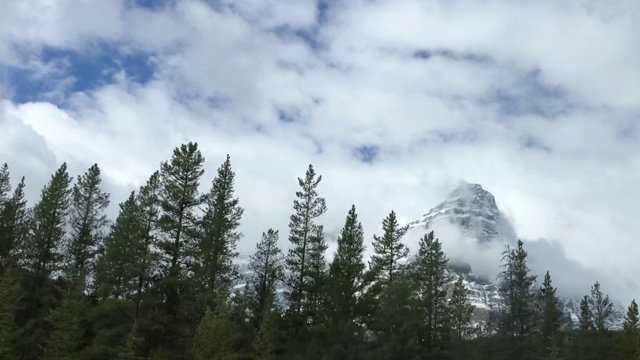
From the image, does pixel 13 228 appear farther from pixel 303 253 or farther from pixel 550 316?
pixel 550 316

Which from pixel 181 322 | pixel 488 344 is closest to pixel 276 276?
pixel 181 322

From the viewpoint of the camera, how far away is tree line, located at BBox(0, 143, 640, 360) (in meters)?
35.5

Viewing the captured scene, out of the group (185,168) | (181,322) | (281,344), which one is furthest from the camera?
(281,344)

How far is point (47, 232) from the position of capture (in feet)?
175

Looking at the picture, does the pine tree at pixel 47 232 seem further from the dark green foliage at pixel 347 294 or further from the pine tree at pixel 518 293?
the pine tree at pixel 518 293

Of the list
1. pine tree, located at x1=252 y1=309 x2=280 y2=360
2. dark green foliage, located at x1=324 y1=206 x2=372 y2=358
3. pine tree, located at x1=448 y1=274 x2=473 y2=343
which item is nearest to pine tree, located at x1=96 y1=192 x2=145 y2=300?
pine tree, located at x1=252 y1=309 x2=280 y2=360

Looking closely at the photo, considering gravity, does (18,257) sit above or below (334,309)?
above

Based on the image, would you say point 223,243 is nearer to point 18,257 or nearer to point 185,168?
point 185,168

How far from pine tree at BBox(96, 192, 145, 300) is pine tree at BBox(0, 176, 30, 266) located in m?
8.11

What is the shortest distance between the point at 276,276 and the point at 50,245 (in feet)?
69.7

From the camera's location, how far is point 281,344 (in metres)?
43.0

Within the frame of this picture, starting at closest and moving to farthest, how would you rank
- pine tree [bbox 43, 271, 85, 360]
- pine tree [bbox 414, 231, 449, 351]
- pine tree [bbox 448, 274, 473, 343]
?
pine tree [bbox 43, 271, 85, 360]
pine tree [bbox 414, 231, 449, 351]
pine tree [bbox 448, 274, 473, 343]

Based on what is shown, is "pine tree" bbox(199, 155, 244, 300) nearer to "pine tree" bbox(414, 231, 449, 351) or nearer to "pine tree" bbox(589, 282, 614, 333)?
"pine tree" bbox(414, 231, 449, 351)

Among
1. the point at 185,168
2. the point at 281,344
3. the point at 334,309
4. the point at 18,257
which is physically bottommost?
the point at 281,344
